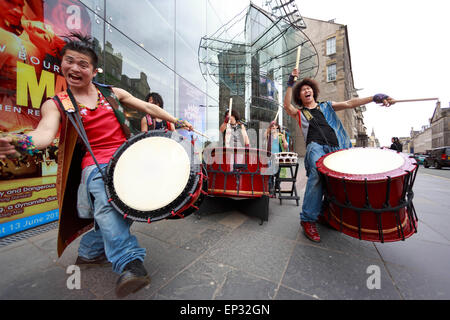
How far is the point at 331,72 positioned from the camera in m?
19.6

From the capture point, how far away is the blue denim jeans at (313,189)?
1.90 metres

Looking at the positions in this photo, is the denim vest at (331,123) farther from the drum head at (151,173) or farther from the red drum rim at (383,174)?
the drum head at (151,173)

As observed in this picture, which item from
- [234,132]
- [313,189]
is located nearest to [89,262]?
[313,189]

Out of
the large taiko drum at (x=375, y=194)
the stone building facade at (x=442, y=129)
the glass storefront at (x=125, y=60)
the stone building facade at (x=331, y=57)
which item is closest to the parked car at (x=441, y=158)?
the stone building facade at (x=331, y=57)

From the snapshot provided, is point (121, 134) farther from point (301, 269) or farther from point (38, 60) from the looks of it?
point (38, 60)

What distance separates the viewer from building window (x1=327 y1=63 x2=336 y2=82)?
63.9ft

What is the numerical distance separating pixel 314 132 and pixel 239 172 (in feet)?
3.52

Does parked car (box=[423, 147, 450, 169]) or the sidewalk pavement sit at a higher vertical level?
parked car (box=[423, 147, 450, 169])

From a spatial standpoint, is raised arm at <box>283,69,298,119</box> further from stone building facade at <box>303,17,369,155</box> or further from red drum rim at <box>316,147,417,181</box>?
stone building facade at <box>303,17,369,155</box>

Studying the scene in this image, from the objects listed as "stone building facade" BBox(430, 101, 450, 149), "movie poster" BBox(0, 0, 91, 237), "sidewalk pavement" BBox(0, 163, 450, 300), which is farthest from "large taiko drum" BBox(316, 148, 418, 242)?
"stone building facade" BBox(430, 101, 450, 149)

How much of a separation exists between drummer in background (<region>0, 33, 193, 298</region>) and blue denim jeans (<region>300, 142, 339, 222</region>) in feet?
Result: 5.56

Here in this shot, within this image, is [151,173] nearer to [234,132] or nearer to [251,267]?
[251,267]

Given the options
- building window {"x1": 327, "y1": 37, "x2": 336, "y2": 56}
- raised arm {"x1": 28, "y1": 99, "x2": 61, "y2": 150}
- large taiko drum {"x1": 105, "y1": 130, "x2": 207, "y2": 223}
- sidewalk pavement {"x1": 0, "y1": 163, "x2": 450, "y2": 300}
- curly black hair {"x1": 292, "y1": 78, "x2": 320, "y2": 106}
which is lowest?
sidewalk pavement {"x1": 0, "y1": 163, "x2": 450, "y2": 300}

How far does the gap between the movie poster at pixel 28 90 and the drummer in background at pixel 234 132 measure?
263 centimetres
